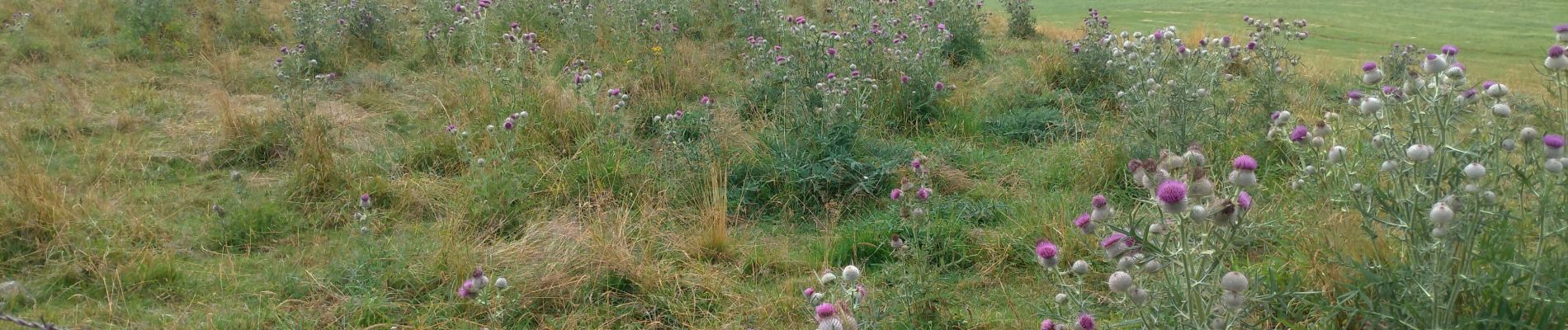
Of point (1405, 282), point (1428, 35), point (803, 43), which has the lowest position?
point (1428, 35)

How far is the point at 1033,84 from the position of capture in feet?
21.9

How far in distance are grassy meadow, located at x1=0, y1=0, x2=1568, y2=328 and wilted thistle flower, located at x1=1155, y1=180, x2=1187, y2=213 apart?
0.17ft

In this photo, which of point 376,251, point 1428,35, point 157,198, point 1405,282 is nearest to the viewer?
point 1405,282

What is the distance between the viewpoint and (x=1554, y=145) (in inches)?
78.3

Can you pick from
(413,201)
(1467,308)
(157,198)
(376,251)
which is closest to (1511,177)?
(1467,308)

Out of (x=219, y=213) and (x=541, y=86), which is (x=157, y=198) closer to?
(x=219, y=213)

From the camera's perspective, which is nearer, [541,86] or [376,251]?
[376,251]

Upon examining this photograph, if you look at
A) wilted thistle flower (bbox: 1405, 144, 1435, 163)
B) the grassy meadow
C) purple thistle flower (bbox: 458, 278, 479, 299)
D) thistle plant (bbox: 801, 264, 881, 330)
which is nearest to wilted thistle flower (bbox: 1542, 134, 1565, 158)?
the grassy meadow

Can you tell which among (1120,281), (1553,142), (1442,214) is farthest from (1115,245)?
(1553,142)

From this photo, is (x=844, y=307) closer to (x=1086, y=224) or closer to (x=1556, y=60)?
(x=1086, y=224)

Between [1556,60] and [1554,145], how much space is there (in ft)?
1.40

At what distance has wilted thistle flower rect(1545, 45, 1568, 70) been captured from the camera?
7.45 ft

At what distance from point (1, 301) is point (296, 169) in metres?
1.31

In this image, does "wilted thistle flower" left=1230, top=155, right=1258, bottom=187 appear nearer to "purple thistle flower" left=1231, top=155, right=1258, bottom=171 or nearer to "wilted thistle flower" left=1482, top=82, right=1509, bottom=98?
"purple thistle flower" left=1231, top=155, right=1258, bottom=171
